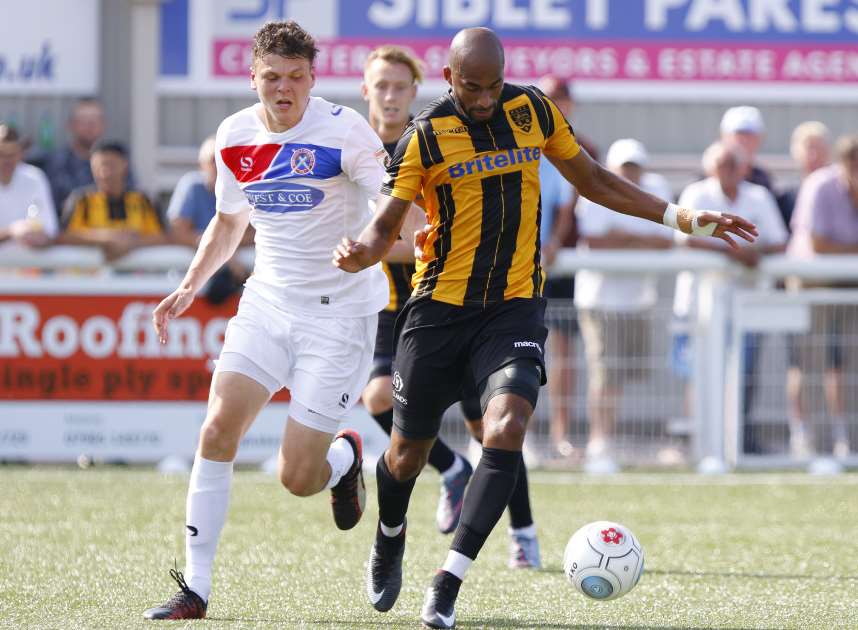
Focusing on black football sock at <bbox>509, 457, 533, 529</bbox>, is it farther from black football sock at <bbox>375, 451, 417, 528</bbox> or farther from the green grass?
black football sock at <bbox>375, 451, 417, 528</bbox>

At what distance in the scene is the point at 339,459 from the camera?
6.86 m

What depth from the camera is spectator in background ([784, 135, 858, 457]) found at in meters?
11.4

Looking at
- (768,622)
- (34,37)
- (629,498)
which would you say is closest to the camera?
(768,622)

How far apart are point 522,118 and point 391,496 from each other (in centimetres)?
160

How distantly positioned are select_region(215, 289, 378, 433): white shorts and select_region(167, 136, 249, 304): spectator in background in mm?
4767

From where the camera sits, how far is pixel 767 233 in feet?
38.0

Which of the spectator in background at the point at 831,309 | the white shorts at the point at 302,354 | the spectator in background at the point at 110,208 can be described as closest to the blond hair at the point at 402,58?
the white shorts at the point at 302,354

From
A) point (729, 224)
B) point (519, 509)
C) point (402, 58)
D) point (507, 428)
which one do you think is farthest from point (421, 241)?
point (402, 58)

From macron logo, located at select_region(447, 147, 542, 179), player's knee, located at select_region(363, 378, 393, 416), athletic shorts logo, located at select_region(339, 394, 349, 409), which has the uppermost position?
macron logo, located at select_region(447, 147, 542, 179)

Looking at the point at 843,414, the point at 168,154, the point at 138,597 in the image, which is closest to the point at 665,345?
the point at 843,414

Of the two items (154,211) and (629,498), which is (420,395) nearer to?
(629,498)

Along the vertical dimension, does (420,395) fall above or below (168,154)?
below

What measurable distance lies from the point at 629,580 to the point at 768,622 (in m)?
0.54

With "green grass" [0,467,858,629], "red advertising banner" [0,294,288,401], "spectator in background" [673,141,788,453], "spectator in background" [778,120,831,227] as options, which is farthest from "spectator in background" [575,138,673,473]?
"red advertising banner" [0,294,288,401]
